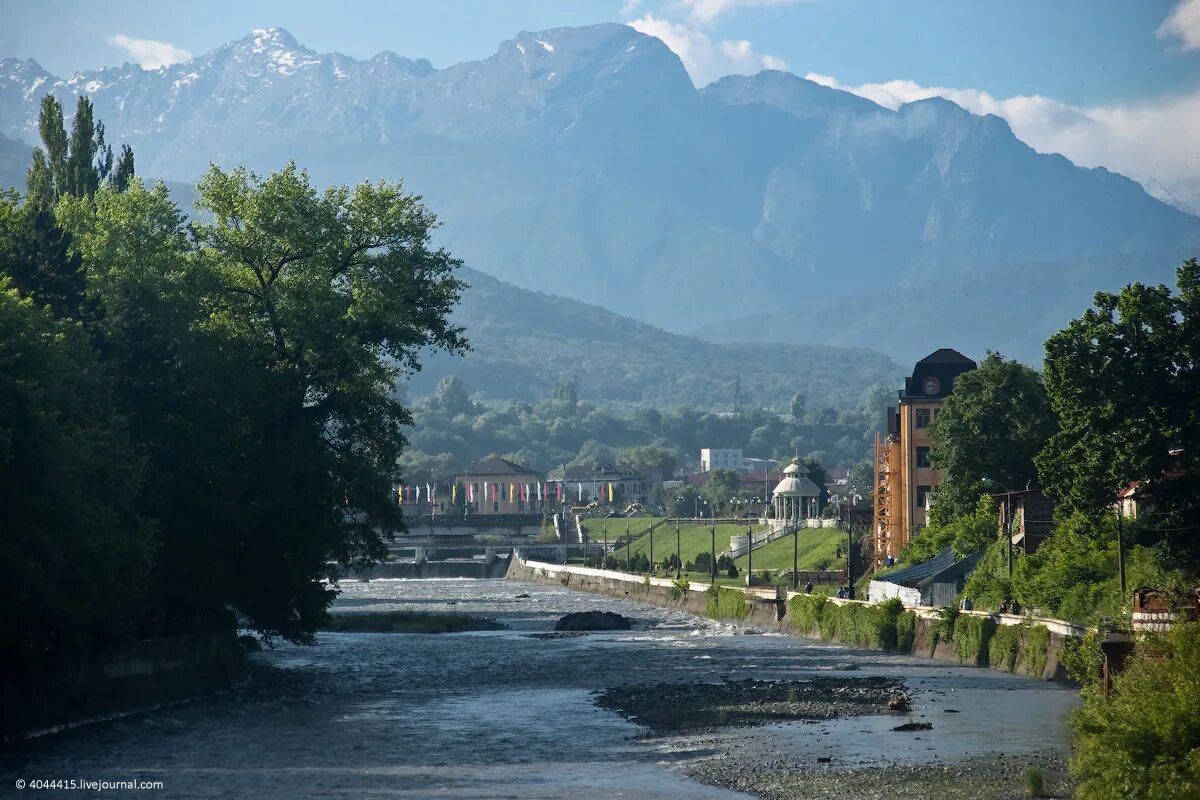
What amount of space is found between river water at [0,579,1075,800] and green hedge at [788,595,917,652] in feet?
8.77

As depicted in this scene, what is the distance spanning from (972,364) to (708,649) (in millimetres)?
63699

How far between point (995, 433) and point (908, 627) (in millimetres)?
34312

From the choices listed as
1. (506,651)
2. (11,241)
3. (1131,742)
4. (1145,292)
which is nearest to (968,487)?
(506,651)

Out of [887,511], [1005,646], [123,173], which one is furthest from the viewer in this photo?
[887,511]

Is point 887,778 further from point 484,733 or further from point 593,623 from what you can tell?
point 593,623

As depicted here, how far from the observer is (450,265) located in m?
78.3

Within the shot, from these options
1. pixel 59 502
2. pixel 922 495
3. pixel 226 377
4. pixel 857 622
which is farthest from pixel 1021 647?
pixel 922 495

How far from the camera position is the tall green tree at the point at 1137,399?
66.4 m

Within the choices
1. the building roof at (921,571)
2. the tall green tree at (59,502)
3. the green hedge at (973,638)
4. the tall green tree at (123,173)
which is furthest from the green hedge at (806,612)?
the tall green tree at (59,502)

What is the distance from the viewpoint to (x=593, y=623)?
389 feet

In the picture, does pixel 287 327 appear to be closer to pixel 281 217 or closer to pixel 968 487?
pixel 281 217

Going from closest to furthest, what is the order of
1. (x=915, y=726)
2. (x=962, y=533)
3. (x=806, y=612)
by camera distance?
(x=915, y=726) → (x=806, y=612) → (x=962, y=533)

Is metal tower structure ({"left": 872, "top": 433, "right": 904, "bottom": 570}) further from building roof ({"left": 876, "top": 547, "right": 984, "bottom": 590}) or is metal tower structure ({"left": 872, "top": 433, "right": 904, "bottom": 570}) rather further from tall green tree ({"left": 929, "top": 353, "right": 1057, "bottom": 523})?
building roof ({"left": 876, "top": 547, "right": 984, "bottom": 590})

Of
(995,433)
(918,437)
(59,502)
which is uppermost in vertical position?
(918,437)
